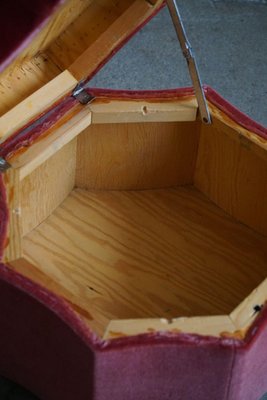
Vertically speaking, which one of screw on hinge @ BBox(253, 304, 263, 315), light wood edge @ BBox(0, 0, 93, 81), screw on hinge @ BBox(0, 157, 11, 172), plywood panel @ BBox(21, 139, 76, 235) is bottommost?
screw on hinge @ BBox(253, 304, 263, 315)

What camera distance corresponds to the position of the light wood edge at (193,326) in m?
0.99

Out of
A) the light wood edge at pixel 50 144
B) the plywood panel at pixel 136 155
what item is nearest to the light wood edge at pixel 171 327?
the light wood edge at pixel 50 144

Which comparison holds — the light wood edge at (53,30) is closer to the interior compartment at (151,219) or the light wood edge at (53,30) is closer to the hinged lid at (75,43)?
the hinged lid at (75,43)

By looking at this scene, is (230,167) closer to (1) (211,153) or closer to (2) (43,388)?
(1) (211,153)

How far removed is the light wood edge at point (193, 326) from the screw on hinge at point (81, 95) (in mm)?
443

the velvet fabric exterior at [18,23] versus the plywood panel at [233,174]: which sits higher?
the velvet fabric exterior at [18,23]

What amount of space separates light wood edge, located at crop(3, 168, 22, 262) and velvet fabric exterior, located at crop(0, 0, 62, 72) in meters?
0.31

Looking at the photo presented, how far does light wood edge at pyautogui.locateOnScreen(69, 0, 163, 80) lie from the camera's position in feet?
4.13

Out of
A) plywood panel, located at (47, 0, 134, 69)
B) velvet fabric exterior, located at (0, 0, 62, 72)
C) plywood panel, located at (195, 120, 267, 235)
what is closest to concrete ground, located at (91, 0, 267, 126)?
plywood panel, located at (195, 120, 267, 235)

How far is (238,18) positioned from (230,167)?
1.11m

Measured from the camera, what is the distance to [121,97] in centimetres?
131

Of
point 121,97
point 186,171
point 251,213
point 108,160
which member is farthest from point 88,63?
point 251,213

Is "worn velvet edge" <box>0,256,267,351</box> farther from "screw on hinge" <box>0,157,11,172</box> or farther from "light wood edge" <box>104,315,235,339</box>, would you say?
"screw on hinge" <box>0,157,11,172</box>

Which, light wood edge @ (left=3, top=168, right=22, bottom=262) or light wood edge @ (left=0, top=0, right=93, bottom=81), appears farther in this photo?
light wood edge @ (left=0, top=0, right=93, bottom=81)
